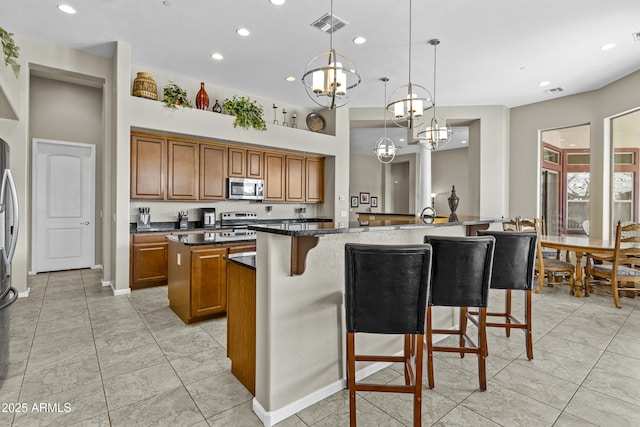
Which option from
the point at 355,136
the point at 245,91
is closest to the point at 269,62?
the point at 245,91

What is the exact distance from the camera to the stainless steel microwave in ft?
18.2

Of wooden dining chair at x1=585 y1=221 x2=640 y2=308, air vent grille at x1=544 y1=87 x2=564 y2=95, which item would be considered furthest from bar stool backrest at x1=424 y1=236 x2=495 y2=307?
air vent grille at x1=544 y1=87 x2=564 y2=95

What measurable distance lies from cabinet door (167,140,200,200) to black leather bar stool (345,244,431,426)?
161 inches

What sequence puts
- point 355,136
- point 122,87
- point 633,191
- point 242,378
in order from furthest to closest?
1. point 355,136
2. point 633,191
3. point 122,87
4. point 242,378

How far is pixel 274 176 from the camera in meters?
6.18

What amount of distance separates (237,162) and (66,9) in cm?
288

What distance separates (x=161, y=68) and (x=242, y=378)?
471 cm

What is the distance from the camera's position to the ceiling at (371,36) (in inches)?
131

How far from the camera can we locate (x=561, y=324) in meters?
3.31

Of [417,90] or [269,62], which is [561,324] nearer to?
[417,90]

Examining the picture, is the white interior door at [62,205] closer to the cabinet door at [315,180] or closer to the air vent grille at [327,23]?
the cabinet door at [315,180]

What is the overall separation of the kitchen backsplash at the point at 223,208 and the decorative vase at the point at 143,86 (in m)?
1.58

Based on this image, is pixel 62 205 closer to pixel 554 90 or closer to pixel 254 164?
pixel 254 164

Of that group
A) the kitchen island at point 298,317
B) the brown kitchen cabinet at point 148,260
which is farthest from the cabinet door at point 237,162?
the kitchen island at point 298,317
